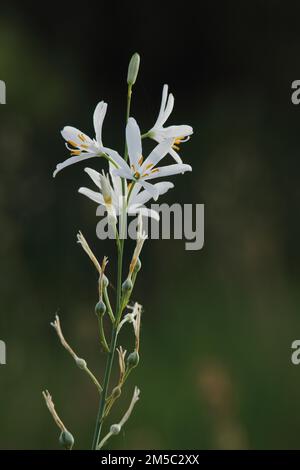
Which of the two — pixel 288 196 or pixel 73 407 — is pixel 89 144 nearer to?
pixel 73 407

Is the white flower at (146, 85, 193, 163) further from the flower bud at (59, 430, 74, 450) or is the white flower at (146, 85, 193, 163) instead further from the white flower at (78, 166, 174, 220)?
the flower bud at (59, 430, 74, 450)

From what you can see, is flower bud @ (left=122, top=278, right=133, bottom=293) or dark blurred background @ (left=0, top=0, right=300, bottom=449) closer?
flower bud @ (left=122, top=278, right=133, bottom=293)

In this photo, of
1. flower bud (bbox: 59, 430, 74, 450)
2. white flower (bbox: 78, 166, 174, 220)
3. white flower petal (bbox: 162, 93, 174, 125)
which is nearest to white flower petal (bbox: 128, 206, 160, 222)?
white flower (bbox: 78, 166, 174, 220)

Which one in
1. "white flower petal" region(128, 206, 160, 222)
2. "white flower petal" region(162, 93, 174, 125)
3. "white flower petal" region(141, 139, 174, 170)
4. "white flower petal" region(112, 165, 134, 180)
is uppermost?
"white flower petal" region(162, 93, 174, 125)

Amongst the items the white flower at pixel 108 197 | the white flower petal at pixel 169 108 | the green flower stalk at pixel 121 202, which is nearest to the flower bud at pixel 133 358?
the green flower stalk at pixel 121 202

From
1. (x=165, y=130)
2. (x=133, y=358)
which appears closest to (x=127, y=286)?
(x=133, y=358)

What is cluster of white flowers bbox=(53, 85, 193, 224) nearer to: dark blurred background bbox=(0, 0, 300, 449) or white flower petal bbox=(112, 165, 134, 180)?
white flower petal bbox=(112, 165, 134, 180)

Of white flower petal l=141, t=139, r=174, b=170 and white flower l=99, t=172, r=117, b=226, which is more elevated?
white flower petal l=141, t=139, r=174, b=170
